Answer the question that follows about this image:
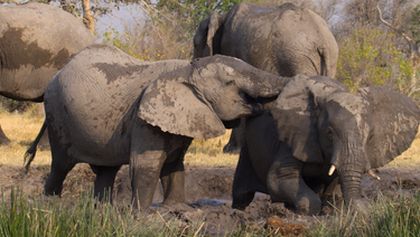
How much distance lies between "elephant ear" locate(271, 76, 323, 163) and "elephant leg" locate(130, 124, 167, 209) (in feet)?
2.63

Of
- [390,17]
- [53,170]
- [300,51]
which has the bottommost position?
[390,17]

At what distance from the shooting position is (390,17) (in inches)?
1400

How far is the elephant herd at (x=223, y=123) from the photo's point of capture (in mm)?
6621

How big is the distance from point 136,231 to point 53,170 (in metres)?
3.43

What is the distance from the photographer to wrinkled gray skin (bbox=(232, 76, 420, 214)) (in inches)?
250

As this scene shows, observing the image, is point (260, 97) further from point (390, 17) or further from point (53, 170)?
point (390, 17)

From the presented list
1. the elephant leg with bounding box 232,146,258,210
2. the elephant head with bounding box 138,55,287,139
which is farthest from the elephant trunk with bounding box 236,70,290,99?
the elephant leg with bounding box 232,146,258,210

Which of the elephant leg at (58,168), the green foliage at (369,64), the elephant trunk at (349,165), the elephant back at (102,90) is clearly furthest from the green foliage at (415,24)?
the elephant trunk at (349,165)

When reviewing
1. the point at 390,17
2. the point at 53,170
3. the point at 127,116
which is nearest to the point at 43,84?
the point at 53,170

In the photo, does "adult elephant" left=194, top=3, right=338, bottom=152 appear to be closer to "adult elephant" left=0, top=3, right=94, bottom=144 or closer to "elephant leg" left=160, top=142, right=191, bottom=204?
"adult elephant" left=0, top=3, right=94, bottom=144

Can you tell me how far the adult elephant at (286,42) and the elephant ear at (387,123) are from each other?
11.3 feet

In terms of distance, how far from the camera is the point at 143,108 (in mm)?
6688

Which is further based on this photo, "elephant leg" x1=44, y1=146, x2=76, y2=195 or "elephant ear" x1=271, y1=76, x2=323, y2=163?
"elephant leg" x1=44, y1=146, x2=76, y2=195

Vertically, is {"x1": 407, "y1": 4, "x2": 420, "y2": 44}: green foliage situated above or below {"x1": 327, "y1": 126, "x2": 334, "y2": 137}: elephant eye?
below
